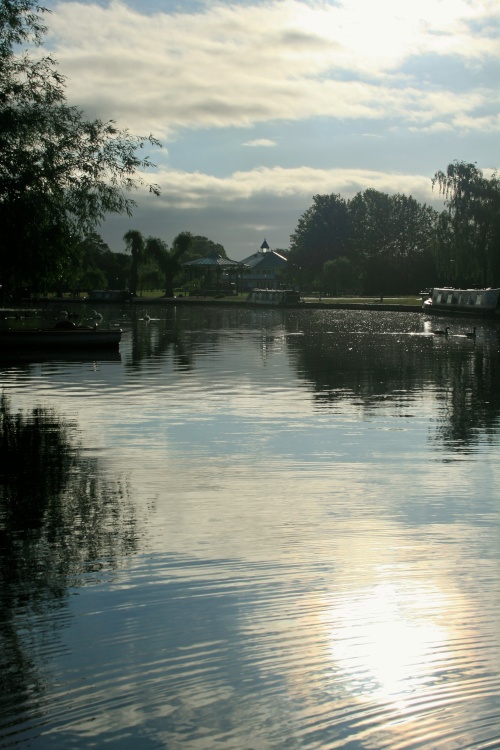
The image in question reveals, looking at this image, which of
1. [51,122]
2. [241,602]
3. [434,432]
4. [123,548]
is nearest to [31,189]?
[51,122]

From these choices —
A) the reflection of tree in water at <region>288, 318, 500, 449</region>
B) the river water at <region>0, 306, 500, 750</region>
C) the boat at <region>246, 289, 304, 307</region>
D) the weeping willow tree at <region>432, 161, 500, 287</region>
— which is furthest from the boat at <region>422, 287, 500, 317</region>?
the river water at <region>0, 306, 500, 750</region>

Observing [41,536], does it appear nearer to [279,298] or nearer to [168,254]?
[279,298]

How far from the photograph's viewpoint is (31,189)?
26422 millimetres

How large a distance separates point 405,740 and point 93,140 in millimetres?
24404

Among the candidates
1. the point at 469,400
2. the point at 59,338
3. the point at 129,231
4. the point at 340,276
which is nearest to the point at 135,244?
the point at 129,231

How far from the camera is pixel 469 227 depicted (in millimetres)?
85312

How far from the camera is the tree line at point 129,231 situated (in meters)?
26.3

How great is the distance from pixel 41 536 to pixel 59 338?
31.1 metres

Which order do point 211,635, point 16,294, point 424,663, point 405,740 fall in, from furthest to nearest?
1. point 16,294
2. point 211,635
3. point 424,663
4. point 405,740

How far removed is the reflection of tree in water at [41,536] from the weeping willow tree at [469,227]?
73.0 meters

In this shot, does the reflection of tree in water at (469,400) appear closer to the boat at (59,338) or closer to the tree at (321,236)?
the boat at (59,338)

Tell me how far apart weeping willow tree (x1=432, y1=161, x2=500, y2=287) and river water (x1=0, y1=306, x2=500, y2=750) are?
6775 centimetres

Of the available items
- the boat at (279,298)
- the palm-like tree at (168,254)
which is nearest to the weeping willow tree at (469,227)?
the boat at (279,298)

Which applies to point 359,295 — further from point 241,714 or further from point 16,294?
point 241,714
